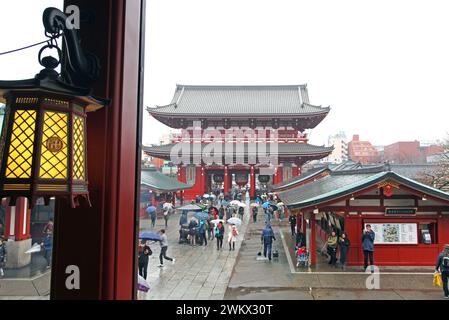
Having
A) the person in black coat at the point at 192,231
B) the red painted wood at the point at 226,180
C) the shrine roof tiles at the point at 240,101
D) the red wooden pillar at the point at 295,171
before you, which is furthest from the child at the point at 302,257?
the shrine roof tiles at the point at 240,101

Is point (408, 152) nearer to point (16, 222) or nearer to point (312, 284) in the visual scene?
point (312, 284)

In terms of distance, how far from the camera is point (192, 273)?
371 inches

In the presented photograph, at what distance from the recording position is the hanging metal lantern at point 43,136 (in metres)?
1.39

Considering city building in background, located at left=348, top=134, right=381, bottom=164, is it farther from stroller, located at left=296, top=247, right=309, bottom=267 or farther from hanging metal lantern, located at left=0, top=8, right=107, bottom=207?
hanging metal lantern, located at left=0, top=8, right=107, bottom=207

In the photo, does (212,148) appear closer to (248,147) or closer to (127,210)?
(248,147)

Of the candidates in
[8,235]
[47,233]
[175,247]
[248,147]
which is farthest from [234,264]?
[248,147]

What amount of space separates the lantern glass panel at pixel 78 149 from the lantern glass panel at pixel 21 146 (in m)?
0.18

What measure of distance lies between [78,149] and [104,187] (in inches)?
10.9

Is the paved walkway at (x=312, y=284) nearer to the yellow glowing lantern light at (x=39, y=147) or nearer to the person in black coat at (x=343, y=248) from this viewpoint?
the person in black coat at (x=343, y=248)

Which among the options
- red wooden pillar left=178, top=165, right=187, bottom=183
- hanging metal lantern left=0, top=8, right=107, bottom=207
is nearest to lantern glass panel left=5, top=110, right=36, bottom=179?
hanging metal lantern left=0, top=8, right=107, bottom=207

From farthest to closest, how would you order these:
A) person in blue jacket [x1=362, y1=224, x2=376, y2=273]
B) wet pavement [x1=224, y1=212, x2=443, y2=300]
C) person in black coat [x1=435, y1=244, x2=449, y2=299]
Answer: person in blue jacket [x1=362, y1=224, x2=376, y2=273], wet pavement [x1=224, y1=212, x2=443, y2=300], person in black coat [x1=435, y1=244, x2=449, y2=299]

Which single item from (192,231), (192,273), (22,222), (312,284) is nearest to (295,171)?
(192,231)

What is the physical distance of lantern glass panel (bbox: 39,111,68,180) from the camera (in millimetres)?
1452
